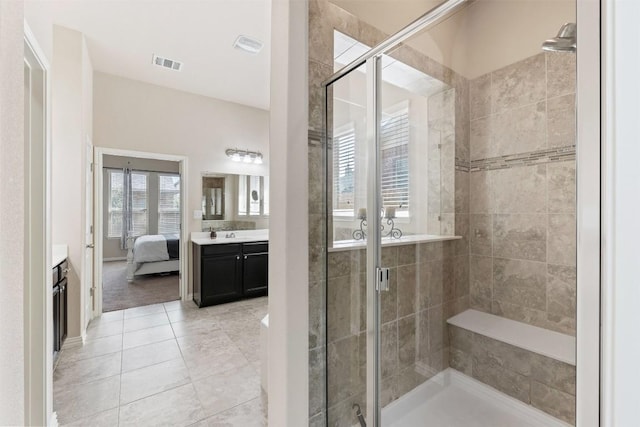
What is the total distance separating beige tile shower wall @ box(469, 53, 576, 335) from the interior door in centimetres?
365

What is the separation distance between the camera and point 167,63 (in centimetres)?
345

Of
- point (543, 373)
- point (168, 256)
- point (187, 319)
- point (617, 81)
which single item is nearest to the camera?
point (617, 81)

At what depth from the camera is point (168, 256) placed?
5.54 metres

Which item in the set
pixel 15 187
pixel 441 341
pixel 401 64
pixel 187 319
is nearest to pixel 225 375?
pixel 187 319

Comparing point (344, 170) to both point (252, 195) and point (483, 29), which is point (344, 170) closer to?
point (483, 29)

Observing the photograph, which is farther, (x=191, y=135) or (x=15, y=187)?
(x=191, y=135)

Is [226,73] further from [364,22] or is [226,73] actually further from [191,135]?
[364,22]

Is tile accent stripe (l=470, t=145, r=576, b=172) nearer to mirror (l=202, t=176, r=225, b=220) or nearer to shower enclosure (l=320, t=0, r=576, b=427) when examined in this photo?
shower enclosure (l=320, t=0, r=576, b=427)

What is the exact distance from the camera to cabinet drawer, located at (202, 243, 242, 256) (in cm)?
381

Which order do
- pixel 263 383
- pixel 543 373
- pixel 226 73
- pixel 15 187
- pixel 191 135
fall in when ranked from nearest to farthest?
pixel 15 187 < pixel 543 373 < pixel 263 383 < pixel 226 73 < pixel 191 135

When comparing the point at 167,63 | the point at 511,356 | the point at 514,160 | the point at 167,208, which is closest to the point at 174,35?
the point at 167,63

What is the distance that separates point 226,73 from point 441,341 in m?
3.81

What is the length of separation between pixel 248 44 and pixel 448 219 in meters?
2.77

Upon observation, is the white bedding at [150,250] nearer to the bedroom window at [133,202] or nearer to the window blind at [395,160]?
the bedroom window at [133,202]
